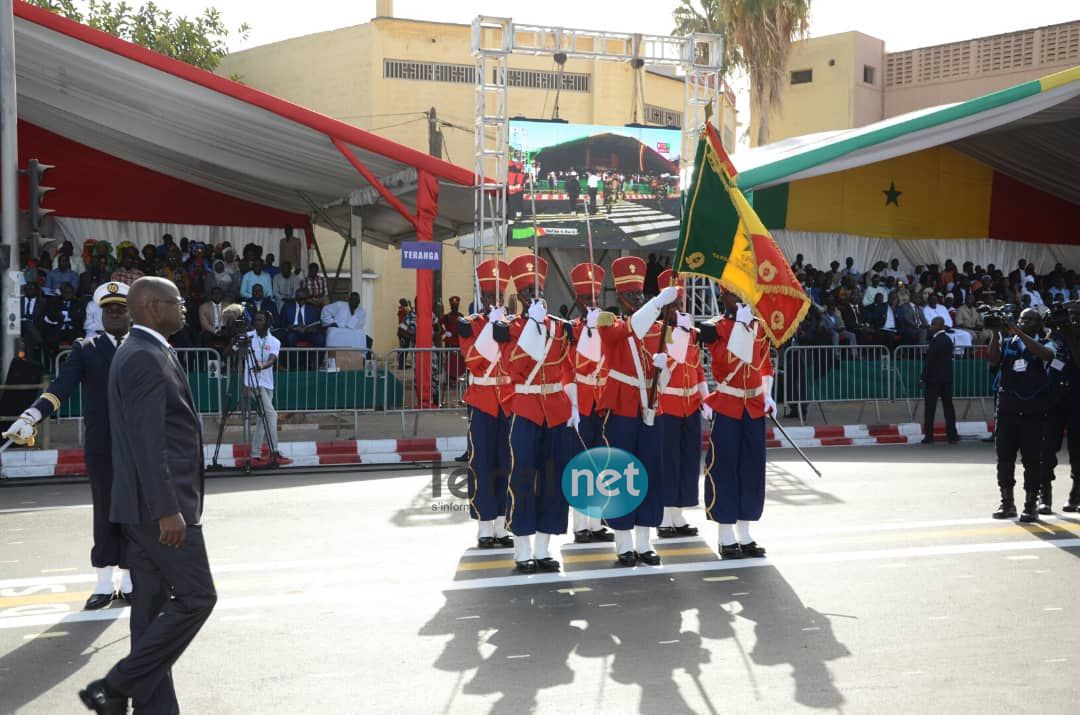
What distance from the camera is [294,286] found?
1962cm

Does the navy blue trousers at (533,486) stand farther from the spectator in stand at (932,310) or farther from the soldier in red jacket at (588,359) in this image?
the spectator in stand at (932,310)

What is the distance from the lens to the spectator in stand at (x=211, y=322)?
16266 millimetres

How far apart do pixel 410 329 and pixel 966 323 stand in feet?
40.0

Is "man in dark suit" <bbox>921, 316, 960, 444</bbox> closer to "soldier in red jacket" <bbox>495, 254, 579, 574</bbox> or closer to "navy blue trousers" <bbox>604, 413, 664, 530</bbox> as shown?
"navy blue trousers" <bbox>604, 413, 664, 530</bbox>

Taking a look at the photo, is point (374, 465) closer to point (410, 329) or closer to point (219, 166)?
point (219, 166)

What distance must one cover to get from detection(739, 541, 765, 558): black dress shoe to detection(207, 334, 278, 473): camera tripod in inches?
255

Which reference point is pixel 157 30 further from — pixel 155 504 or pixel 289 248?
pixel 155 504

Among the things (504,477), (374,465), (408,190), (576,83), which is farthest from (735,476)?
(576,83)

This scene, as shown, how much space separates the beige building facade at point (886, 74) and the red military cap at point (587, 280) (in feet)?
90.5

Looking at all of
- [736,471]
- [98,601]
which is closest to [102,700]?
A: [98,601]

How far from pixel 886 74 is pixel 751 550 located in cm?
3302

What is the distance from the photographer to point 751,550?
25.9 feet

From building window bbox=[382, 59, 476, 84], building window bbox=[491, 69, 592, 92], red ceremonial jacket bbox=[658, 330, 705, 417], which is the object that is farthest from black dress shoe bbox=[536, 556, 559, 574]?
building window bbox=[491, 69, 592, 92]

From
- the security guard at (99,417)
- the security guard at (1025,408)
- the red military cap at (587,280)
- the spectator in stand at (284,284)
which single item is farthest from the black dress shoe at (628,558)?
the spectator in stand at (284,284)
